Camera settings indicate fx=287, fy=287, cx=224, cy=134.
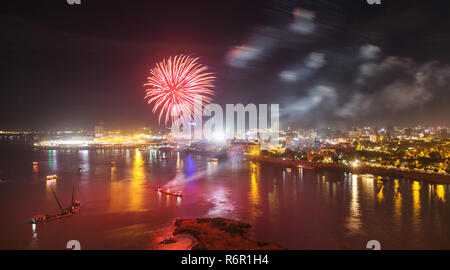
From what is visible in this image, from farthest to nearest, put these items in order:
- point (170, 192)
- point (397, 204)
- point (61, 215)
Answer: point (170, 192) < point (397, 204) < point (61, 215)

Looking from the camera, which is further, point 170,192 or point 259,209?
point 170,192

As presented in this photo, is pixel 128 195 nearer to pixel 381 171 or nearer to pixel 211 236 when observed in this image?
pixel 211 236

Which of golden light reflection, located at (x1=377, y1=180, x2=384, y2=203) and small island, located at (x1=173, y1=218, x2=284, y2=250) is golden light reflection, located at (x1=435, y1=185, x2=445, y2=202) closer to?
golden light reflection, located at (x1=377, y1=180, x2=384, y2=203)

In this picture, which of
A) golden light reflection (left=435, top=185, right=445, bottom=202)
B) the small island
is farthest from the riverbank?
the small island

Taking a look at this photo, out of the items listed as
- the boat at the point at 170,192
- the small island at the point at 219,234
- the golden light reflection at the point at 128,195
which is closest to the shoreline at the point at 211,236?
the small island at the point at 219,234

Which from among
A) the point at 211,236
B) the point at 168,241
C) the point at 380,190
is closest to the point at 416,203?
the point at 380,190
